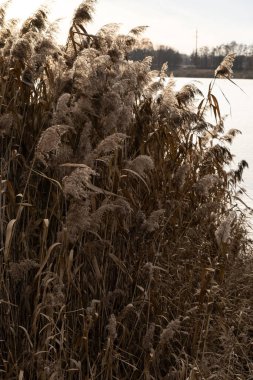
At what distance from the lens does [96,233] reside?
9.81 feet

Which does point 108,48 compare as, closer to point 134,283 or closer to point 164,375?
point 134,283

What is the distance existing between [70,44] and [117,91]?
0.90 m

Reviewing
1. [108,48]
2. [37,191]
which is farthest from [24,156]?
[108,48]

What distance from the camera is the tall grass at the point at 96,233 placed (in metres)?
2.78

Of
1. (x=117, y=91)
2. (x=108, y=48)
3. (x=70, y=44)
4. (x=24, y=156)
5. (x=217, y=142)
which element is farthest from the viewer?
(x=217, y=142)

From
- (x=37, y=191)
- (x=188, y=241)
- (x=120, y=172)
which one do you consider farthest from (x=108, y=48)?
(x=188, y=241)

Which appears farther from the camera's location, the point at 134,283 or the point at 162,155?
the point at 162,155

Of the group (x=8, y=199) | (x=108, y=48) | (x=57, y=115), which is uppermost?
(x=108, y=48)

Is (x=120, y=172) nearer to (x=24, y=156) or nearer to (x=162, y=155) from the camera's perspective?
(x=24, y=156)

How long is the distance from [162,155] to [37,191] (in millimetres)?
1174

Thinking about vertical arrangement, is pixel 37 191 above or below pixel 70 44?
below

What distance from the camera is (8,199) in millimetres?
3168

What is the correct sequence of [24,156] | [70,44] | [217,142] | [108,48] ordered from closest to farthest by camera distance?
1. [24,156]
2. [108,48]
3. [70,44]
4. [217,142]

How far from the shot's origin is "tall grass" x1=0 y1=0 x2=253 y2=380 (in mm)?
2781
